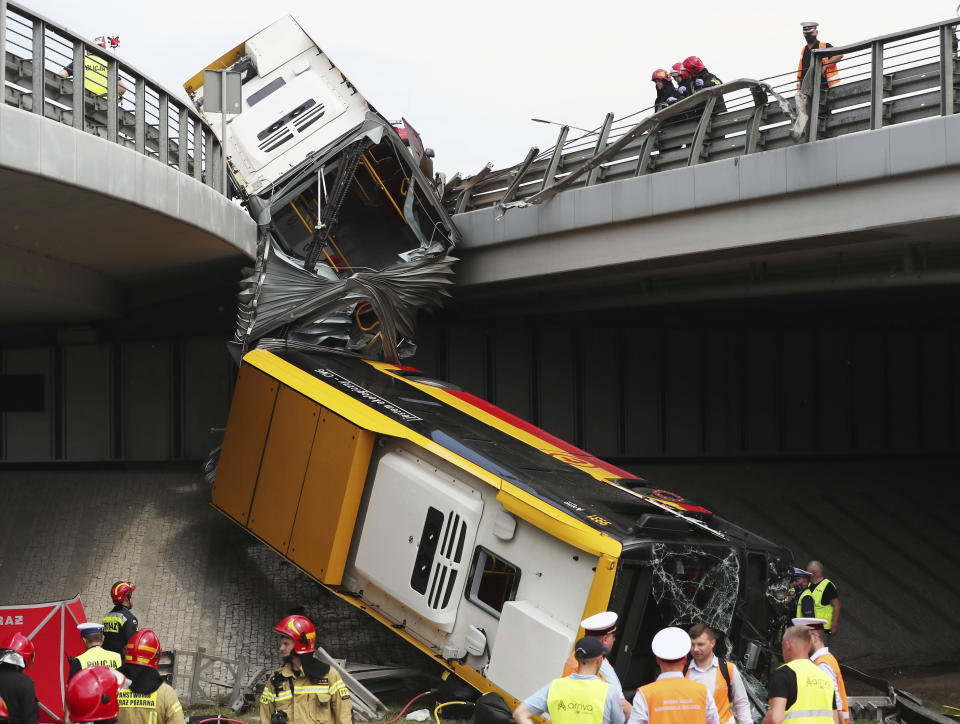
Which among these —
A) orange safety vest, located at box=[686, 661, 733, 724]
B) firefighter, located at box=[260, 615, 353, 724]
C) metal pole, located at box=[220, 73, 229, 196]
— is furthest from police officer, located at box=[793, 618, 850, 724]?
metal pole, located at box=[220, 73, 229, 196]

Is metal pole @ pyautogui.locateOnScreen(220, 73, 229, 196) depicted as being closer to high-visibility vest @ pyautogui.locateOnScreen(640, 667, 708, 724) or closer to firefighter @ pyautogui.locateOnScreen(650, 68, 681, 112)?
firefighter @ pyautogui.locateOnScreen(650, 68, 681, 112)

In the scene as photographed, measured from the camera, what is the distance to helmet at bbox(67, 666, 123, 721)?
5.32m

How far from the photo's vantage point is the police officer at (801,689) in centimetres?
609

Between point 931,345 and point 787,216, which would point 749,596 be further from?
point 931,345

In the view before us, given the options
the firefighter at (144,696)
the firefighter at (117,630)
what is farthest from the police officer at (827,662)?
the firefighter at (117,630)

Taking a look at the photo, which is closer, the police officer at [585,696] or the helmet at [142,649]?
the police officer at [585,696]

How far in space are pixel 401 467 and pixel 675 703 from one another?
19.1 feet

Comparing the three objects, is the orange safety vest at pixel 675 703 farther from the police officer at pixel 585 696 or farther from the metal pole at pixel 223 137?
the metal pole at pixel 223 137

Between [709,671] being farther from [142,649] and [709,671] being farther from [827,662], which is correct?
[142,649]

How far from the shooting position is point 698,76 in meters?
15.3

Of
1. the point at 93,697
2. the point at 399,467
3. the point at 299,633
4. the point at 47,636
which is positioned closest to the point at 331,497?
the point at 399,467

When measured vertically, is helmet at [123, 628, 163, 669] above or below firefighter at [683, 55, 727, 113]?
below

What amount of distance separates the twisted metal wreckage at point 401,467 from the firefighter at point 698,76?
1.34m

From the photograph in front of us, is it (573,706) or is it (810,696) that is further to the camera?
(810,696)
